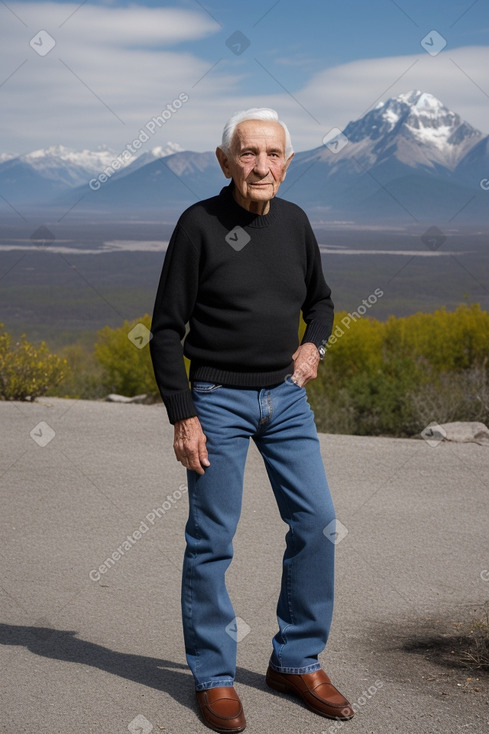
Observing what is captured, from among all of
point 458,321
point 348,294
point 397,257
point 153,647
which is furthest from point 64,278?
point 153,647

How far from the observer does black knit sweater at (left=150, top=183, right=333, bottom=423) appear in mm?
3035

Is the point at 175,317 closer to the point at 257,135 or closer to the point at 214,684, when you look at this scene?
the point at 257,135

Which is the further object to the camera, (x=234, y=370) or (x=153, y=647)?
(x=153, y=647)

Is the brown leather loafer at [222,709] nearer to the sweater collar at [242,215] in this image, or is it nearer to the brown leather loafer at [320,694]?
the brown leather loafer at [320,694]

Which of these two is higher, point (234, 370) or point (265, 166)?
point (265, 166)

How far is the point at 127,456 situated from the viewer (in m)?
7.52

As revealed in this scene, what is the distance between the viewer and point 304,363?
3.27 metres

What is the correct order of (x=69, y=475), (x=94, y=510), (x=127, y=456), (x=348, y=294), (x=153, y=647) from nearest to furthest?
(x=153, y=647) → (x=94, y=510) → (x=69, y=475) → (x=127, y=456) → (x=348, y=294)

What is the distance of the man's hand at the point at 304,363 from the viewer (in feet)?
10.6

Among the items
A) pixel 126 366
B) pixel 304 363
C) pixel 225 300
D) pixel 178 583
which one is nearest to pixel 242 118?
pixel 225 300

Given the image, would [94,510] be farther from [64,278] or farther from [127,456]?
[64,278]

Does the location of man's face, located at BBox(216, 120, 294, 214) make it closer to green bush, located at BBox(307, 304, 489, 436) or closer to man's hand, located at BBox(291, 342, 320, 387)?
man's hand, located at BBox(291, 342, 320, 387)

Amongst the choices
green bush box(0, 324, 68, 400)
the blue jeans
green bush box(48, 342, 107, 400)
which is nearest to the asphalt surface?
the blue jeans

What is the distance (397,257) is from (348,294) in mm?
34996
